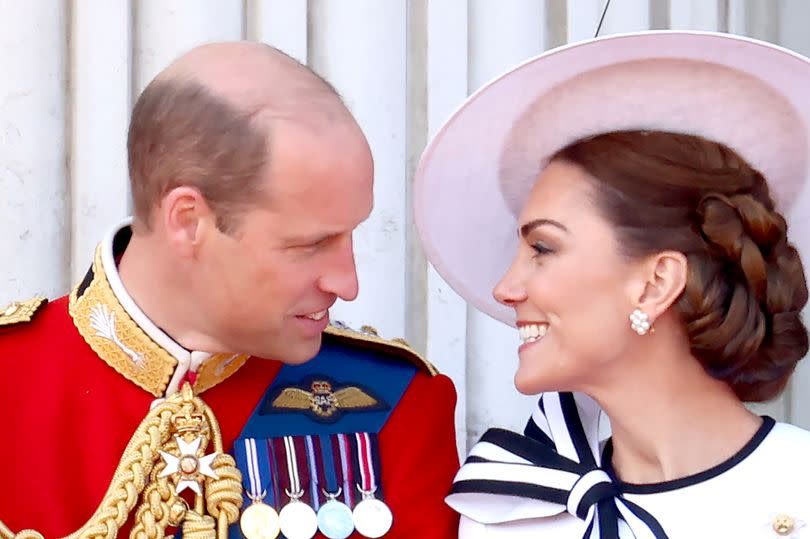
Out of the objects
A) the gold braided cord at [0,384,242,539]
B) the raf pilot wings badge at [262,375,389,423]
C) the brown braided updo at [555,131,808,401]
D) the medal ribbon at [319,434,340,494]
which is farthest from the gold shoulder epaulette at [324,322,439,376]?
the brown braided updo at [555,131,808,401]

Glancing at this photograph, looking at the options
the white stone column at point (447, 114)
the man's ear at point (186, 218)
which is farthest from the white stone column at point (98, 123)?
the man's ear at point (186, 218)

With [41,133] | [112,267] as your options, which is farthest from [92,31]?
[112,267]

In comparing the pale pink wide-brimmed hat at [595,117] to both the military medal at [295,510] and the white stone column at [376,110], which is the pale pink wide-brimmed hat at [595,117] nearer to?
the military medal at [295,510]

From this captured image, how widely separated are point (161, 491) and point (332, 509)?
0.25 meters

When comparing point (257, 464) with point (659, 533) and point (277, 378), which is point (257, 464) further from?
point (659, 533)

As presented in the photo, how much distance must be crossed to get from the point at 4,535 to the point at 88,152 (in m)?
1.15

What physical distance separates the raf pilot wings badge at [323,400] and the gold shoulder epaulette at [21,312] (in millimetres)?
359

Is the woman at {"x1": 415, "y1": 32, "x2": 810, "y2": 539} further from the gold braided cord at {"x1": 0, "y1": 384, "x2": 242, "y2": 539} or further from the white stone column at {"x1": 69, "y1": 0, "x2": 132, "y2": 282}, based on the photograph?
the white stone column at {"x1": 69, "y1": 0, "x2": 132, "y2": 282}

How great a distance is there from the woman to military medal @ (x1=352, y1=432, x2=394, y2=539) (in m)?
0.11

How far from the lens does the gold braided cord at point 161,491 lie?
2184mm

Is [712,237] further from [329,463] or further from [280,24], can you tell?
[280,24]

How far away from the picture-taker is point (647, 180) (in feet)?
7.53

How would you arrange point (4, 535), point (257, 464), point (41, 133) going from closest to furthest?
point (4, 535)
point (257, 464)
point (41, 133)

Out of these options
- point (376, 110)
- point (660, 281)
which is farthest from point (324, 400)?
point (376, 110)
